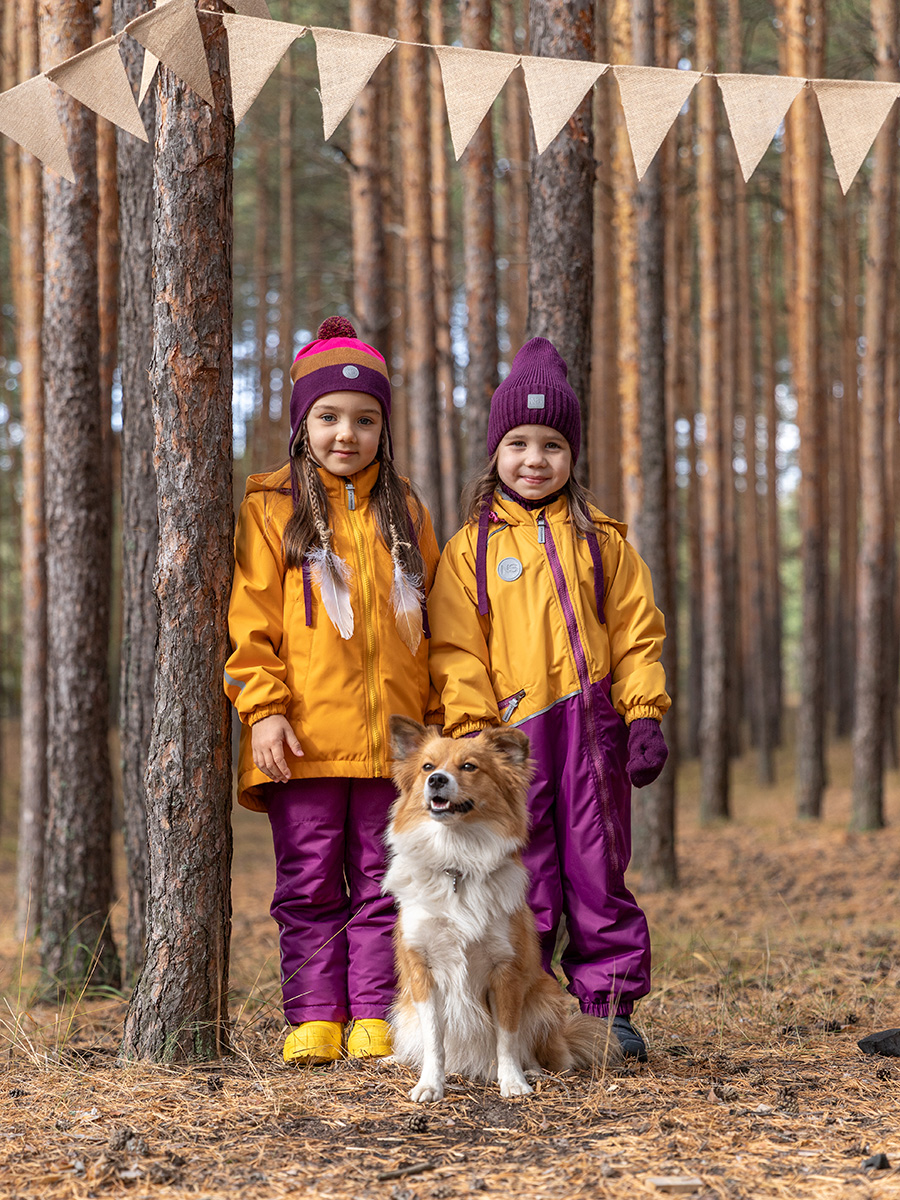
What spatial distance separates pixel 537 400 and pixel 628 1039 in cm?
233

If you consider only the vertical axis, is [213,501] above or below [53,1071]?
above

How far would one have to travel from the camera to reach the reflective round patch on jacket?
3.91 m

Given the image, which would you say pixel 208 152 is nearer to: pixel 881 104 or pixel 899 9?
pixel 881 104

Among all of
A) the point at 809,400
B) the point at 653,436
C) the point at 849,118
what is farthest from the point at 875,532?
the point at 849,118

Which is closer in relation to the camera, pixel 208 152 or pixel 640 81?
pixel 208 152

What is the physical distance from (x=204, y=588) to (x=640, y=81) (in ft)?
8.17

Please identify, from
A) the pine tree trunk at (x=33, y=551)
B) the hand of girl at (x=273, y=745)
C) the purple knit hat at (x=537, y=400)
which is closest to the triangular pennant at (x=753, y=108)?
the purple knit hat at (x=537, y=400)

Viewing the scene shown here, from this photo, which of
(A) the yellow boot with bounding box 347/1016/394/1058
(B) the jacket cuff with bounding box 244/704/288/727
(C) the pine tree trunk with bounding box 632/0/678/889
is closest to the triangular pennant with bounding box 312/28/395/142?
(B) the jacket cuff with bounding box 244/704/288/727

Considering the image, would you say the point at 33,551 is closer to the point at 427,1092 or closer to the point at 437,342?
the point at 437,342

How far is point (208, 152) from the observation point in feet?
12.2

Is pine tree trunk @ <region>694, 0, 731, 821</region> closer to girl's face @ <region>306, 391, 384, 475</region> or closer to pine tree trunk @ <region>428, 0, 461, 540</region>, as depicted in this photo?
pine tree trunk @ <region>428, 0, 461, 540</region>

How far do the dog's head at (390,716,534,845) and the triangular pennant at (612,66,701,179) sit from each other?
2.27 meters

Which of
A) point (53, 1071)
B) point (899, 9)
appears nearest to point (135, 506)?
point (53, 1071)

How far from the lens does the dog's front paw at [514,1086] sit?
3246mm
